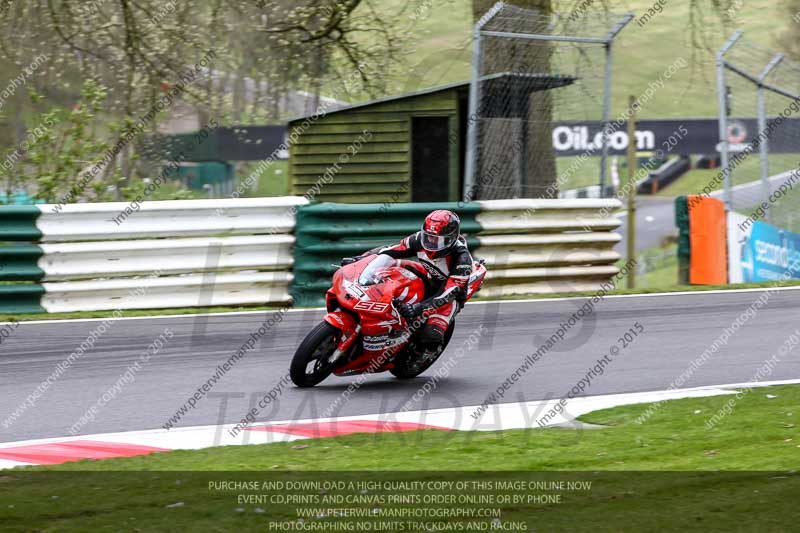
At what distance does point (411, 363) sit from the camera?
8984 mm

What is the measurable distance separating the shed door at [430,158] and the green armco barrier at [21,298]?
5825 millimetres

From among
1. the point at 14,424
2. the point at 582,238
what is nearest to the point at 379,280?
the point at 14,424

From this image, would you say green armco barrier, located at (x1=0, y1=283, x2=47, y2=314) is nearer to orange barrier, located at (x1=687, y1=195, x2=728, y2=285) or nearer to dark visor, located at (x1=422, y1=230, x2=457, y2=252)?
dark visor, located at (x1=422, y1=230, x2=457, y2=252)

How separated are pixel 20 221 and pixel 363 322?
200 inches

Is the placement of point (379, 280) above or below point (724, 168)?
below

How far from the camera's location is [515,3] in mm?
16359

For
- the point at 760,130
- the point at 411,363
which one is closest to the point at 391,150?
the point at 760,130

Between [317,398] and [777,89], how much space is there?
10.5 meters

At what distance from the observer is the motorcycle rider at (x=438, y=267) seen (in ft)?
27.3

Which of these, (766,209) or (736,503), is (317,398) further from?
(766,209)

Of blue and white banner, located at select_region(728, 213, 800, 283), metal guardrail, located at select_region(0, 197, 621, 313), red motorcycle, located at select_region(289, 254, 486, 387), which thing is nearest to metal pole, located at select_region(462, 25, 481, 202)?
metal guardrail, located at select_region(0, 197, 621, 313)

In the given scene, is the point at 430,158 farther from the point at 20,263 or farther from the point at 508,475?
the point at 508,475

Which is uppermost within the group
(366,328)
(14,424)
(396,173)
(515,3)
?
(515,3)

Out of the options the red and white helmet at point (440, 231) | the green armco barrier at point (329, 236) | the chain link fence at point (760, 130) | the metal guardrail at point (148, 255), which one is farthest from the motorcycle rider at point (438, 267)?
the chain link fence at point (760, 130)
